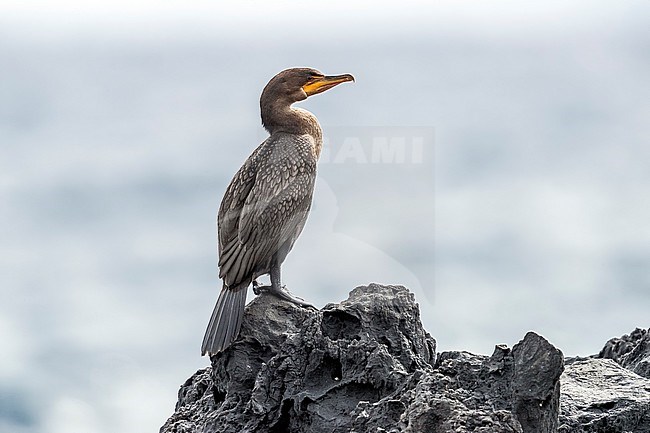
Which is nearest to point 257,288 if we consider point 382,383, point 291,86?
point 291,86

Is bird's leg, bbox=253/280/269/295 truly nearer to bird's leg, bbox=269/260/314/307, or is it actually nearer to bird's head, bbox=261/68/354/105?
bird's leg, bbox=269/260/314/307

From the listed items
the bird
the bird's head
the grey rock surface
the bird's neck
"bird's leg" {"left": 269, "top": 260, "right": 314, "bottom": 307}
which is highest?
the bird's head

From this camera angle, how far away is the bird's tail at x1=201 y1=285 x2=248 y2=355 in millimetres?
4484

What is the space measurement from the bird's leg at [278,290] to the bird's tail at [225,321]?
17cm

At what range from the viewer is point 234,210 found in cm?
503

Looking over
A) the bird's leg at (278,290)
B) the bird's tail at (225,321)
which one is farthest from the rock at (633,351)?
the bird's tail at (225,321)

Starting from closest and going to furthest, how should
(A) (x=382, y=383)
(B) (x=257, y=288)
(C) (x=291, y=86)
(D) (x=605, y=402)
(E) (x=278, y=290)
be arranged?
(A) (x=382, y=383) < (D) (x=605, y=402) < (E) (x=278, y=290) < (B) (x=257, y=288) < (C) (x=291, y=86)

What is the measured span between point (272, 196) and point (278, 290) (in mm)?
504

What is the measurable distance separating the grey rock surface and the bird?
0.64ft

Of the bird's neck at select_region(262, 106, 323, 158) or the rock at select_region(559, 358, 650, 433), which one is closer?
the rock at select_region(559, 358, 650, 433)

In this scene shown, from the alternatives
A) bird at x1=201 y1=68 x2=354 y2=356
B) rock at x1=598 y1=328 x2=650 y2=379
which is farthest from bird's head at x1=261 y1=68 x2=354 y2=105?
rock at x1=598 y1=328 x2=650 y2=379

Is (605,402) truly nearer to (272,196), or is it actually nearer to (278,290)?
(278,290)

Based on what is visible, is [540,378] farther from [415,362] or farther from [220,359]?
[220,359]

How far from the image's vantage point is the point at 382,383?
12.4 ft
